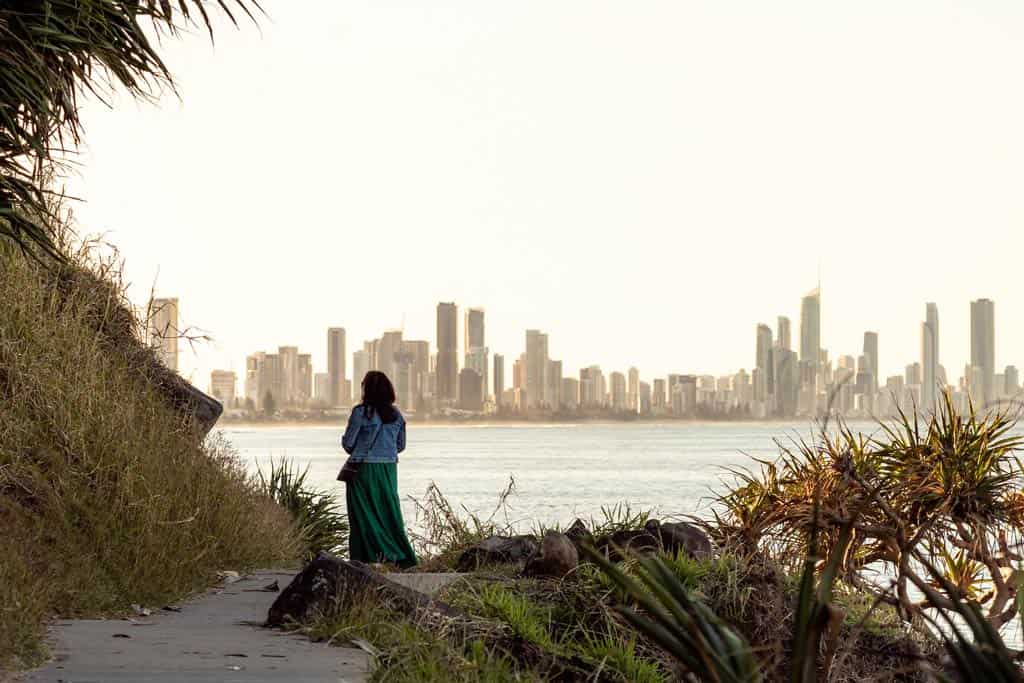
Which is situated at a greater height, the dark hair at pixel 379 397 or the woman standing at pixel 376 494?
the dark hair at pixel 379 397

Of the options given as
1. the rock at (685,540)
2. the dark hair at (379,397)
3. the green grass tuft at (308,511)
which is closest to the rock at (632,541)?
the rock at (685,540)

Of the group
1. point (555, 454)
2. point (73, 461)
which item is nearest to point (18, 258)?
point (73, 461)

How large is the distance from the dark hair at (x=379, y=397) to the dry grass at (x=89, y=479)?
81.1 inches

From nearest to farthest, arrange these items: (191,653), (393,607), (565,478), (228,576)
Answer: (191,653), (393,607), (228,576), (565,478)

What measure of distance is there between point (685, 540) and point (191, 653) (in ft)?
18.5

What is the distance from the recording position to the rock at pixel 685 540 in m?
12.0

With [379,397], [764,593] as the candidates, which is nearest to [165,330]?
[379,397]

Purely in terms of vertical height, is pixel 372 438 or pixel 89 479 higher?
pixel 372 438

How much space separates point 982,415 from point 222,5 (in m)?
10.1

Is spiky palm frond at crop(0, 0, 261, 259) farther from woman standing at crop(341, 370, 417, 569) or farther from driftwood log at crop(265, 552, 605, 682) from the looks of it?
woman standing at crop(341, 370, 417, 569)

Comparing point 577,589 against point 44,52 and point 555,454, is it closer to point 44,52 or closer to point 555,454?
point 44,52

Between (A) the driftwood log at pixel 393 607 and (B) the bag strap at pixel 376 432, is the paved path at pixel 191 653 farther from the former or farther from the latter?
(B) the bag strap at pixel 376 432

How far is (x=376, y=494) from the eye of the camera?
16.2 metres

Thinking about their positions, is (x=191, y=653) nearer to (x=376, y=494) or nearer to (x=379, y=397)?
(x=379, y=397)
